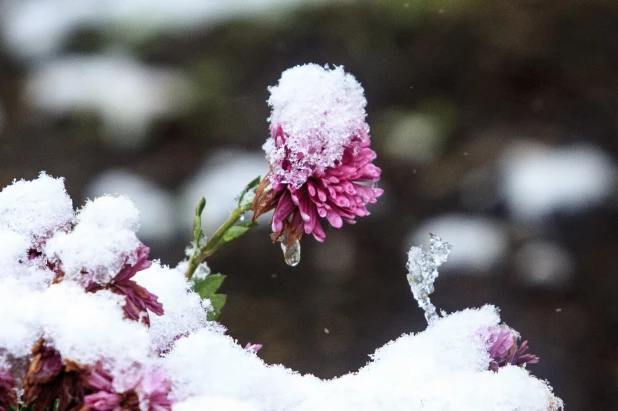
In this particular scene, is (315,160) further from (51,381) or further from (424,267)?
(51,381)

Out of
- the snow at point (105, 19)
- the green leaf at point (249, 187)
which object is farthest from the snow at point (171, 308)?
the snow at point (105, 19)

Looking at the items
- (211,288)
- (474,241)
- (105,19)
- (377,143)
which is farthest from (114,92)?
(211,288)

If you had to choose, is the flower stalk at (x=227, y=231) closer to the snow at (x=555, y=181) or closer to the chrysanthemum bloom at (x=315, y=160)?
the chrysanthemum bloom at (x=315, y=160)

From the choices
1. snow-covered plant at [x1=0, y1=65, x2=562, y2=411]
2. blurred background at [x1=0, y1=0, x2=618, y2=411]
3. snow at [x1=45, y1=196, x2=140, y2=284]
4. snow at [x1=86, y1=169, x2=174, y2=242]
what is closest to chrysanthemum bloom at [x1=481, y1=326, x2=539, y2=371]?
snow-covered plant at [x1=0, y1=65, x2=562, y2=411]

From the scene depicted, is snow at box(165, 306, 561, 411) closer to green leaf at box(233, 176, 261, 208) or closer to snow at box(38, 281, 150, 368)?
snow at box(38, 281, 150, 368)

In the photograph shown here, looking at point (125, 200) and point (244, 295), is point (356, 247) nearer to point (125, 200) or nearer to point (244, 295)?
point (244, 295)

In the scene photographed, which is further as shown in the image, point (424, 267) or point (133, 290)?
point (424, 267)
